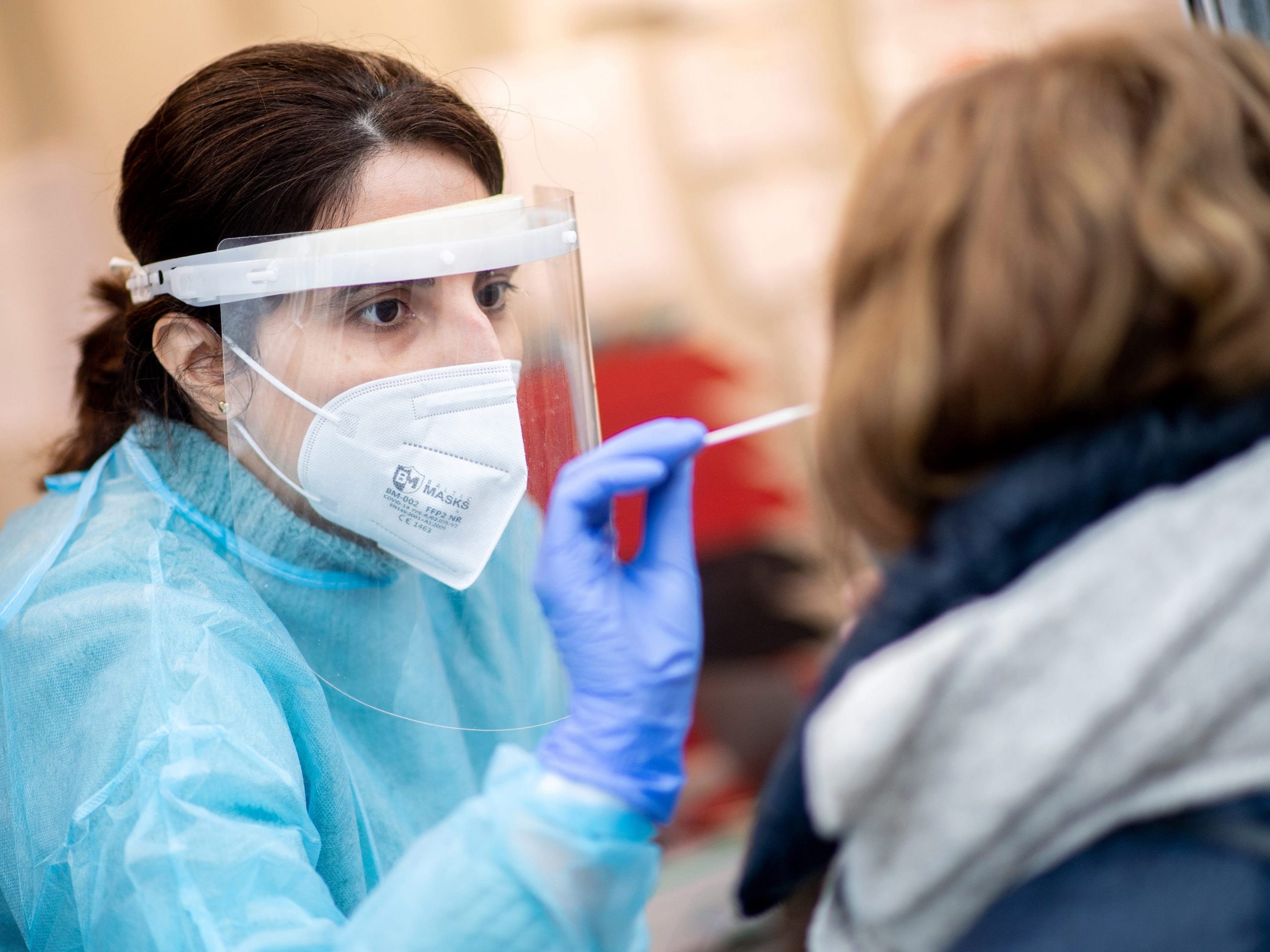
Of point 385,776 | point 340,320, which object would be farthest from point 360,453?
point 385,776

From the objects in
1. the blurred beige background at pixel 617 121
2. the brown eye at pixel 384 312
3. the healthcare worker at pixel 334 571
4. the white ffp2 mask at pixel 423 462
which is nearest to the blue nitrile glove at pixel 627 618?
the healthcare worker at pixel 334 571

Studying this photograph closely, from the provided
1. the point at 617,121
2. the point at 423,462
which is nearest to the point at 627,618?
the point at 423,462

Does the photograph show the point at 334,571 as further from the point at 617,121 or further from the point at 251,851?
the point at 617,121

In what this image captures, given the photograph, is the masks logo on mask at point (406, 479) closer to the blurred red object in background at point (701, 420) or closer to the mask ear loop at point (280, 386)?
the mask ear loop at point (280, 386)

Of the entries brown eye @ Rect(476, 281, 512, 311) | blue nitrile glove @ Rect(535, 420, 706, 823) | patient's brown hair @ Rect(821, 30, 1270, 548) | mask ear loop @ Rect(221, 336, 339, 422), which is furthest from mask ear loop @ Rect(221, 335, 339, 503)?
patient's brown hair @ Rect(821, 30, 1270, 548)

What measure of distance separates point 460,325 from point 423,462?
6.8 inches

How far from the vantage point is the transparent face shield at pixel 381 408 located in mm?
1140

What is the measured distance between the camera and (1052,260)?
2.10 ft

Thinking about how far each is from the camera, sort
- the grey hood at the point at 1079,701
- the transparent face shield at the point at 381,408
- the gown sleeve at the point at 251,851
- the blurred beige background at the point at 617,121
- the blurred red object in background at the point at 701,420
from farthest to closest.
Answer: the blurred red object in background at the point at 701,420 < the blurred beige background at the point at 617,121 < the transparent face shield at the point at 381,408 < the gown sleeve at the point at 251,851 < the grey hood at the point at 1079,701

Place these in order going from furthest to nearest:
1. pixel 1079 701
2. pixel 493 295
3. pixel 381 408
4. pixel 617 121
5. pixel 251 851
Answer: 1. pixel 617 121
2. pixel 493 295
3. pixel 381 408
4. pixel 251 851
5. pixel 1079 701

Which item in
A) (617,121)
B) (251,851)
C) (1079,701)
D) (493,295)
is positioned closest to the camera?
(1079,701)

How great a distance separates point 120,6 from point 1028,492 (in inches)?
89.5

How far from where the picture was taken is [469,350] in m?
1.19

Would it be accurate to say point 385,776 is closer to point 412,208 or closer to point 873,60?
point 412,208
